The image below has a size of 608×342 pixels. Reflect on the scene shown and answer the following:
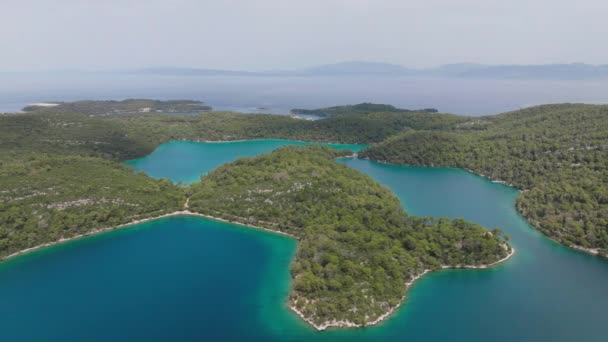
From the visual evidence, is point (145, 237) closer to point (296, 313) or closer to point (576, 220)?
point (296, 313)

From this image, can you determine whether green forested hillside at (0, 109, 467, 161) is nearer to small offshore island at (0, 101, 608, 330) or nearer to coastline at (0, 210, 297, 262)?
small offshore island at (0, 101, 608, 330)

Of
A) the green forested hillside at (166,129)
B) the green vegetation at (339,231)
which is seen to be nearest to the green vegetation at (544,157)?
the green vegetation at (339,231)

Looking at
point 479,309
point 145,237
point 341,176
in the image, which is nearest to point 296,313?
point 479,309

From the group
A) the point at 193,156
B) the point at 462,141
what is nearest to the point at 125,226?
A: the point at 193,156

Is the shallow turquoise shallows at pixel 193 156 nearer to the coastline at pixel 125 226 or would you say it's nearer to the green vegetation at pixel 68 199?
the green vegetation at pixel 68 199

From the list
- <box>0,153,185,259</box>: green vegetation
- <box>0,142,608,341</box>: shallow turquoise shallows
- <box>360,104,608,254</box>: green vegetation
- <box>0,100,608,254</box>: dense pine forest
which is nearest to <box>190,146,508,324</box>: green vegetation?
<box>0,142,608,341</box>: shallow turquoise shallows
